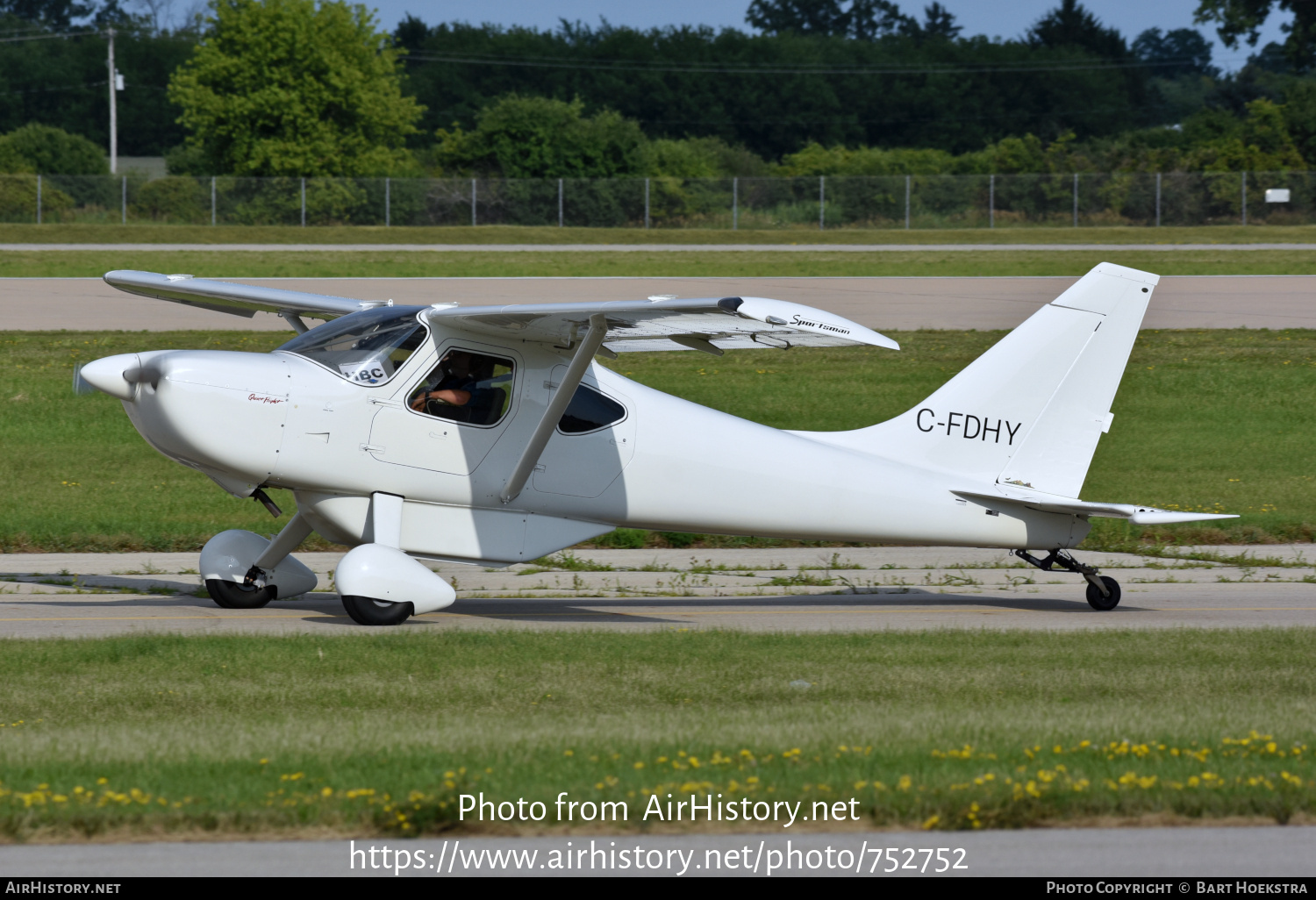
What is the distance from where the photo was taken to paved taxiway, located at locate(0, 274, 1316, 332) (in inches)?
1187

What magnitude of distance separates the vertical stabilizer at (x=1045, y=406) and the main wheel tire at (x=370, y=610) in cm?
382

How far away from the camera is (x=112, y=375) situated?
10484 millimetres

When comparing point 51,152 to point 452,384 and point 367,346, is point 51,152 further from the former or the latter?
point 452,384

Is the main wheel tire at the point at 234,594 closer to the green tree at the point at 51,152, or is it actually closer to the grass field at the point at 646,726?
the grass field at the point at 646,726

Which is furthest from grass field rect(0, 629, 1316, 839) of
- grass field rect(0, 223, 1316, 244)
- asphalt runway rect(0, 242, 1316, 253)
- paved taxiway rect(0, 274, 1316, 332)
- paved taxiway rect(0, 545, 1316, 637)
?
grass field rect(0, 223, 1316, 244)

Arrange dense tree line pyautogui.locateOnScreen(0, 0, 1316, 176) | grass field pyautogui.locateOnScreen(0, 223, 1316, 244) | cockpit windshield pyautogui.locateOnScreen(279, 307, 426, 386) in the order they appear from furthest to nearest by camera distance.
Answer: dense tree line pyautogui.locateOnScreen(0, 0, 1316, 176) < grass field pyautogui.locateOnScreen(0, 223, 1316, 244) < cockpit windshield pyautogui.locateOnScreen(279, 307, 426, 386)

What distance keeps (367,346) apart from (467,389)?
81 cm

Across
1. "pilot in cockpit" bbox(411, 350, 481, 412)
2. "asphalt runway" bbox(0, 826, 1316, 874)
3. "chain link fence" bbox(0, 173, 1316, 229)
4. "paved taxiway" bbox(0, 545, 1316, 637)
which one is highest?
"chain link fence" bbox(0, 173, 1316, 229)

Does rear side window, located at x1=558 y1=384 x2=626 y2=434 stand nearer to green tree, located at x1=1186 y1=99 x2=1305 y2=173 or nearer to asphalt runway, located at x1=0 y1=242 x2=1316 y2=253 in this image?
asphalt runway, located at x1=0 y1=242 x2=1316 y2=253

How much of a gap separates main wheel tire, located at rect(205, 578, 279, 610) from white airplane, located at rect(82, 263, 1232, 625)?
1 cm

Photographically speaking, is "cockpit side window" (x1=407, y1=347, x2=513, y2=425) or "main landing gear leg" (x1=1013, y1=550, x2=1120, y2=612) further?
"main landing gear leg" (x1=1013, y1=550, x2=1120, y2=612)

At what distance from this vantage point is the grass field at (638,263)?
3988cm

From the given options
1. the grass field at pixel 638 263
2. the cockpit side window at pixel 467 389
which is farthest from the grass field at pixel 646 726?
the grass field at pixel 638 263
